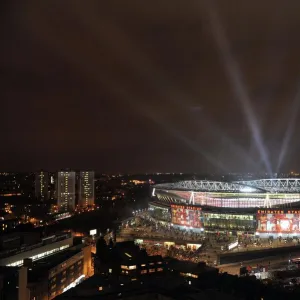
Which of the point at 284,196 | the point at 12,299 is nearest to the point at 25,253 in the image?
the point at 12,299

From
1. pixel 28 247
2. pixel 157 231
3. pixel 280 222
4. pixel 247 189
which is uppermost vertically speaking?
pixel 247 189

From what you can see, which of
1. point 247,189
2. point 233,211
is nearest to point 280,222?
point 233,211

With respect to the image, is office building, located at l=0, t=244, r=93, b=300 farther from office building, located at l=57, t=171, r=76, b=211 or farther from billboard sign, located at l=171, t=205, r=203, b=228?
office building, located at l=57, t=171, r=76, b=211

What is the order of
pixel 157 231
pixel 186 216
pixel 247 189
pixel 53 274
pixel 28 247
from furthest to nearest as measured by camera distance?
pixel 247 189
pixel 186 216
pixel 157 231
pixel 28 247
pixel 53 274

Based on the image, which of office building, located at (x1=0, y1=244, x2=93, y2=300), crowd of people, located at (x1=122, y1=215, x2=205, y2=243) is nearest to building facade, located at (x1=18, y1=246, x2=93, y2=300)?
office building, located at (x1=0, y1=244, x2=93, y2=300)

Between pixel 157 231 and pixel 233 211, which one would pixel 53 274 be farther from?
pixel 233 211

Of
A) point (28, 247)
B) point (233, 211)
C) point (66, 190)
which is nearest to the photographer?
point (28, 247)

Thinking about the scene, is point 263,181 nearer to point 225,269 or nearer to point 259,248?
point 259,248
